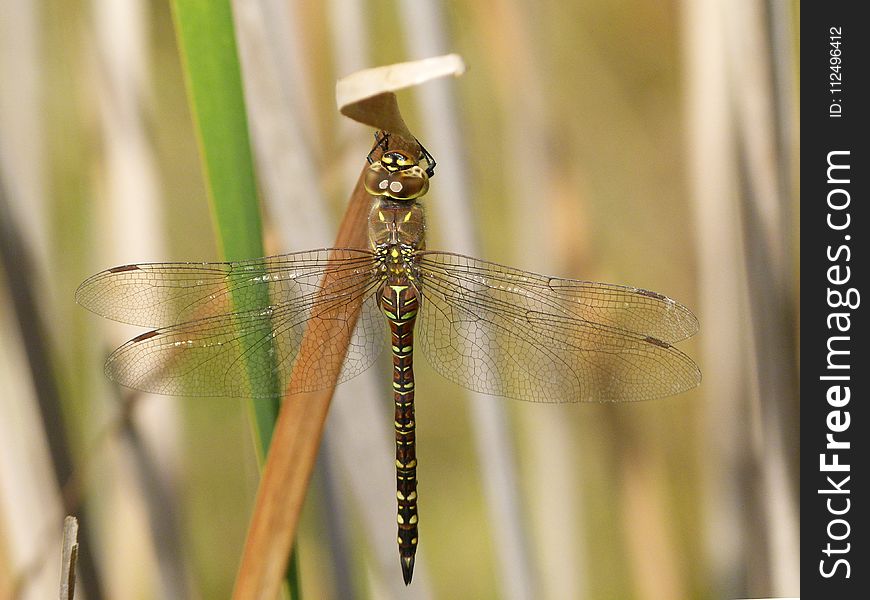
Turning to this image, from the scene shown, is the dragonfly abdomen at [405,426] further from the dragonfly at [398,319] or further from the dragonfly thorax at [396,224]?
the dragonfly thorax at [396,224]

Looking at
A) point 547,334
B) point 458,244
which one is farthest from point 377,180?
point 547,334

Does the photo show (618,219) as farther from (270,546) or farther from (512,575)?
(270,546)

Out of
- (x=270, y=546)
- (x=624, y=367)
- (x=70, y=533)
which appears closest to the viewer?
(x=70, y=533)

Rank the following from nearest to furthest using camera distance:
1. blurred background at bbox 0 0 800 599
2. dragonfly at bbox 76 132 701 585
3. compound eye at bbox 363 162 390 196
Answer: compound eye at bbox 363 162 390 196 < dragonfly at bbox 76 132 701 585 < blurred background at bbox 0 0 800 599

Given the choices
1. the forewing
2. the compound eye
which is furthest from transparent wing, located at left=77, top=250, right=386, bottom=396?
the compound eye

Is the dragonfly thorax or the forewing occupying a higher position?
the dragonfly thorax

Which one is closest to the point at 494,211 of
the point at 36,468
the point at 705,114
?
the point at 705,114

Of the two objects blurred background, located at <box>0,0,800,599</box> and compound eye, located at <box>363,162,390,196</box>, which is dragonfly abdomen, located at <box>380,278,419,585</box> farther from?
compound eye, located at <box>363,162,390,196</box>

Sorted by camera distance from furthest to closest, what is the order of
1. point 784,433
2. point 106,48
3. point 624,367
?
point 784,433 < point 106,48 < point 624,367
